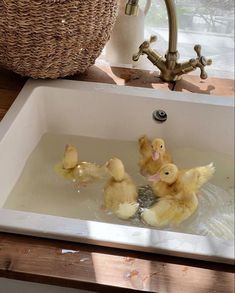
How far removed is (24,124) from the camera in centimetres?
114

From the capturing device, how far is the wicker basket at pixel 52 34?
3.34 ft

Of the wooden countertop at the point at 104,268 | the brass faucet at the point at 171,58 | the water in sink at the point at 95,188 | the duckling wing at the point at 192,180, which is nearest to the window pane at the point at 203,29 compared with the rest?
the brass faucet at the point at 171,58

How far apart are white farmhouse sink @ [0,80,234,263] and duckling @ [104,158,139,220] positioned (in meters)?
0.02

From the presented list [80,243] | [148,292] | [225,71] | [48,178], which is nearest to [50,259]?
[80,243]

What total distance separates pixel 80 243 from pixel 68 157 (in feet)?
1.20

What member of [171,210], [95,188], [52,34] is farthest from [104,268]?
[52,34]

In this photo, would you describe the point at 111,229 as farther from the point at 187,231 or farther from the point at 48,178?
the point at 48,178

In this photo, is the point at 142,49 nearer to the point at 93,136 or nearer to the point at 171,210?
the point at 93,136

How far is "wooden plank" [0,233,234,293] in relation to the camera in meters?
0.69

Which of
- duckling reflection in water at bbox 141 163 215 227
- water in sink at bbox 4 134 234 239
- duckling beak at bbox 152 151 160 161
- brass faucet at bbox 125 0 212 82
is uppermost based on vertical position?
brass faucet at bbox 125 0 212 82

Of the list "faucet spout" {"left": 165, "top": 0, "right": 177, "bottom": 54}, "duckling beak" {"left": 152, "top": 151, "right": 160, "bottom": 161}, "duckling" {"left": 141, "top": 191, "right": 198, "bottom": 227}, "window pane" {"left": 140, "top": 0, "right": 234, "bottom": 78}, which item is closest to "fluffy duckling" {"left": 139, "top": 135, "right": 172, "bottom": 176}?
"duckling beak" {"left": 152, "top": 151, "right": 160, "bottom": 161}

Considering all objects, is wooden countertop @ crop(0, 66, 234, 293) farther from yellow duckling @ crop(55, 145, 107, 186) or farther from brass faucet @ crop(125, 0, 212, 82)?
brass faucet @ crop(125, 0, 212, 82)

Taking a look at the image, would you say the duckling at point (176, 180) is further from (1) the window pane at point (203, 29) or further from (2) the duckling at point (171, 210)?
(1) the window pane at point (203, 29)

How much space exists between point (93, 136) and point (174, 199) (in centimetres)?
A: 34
